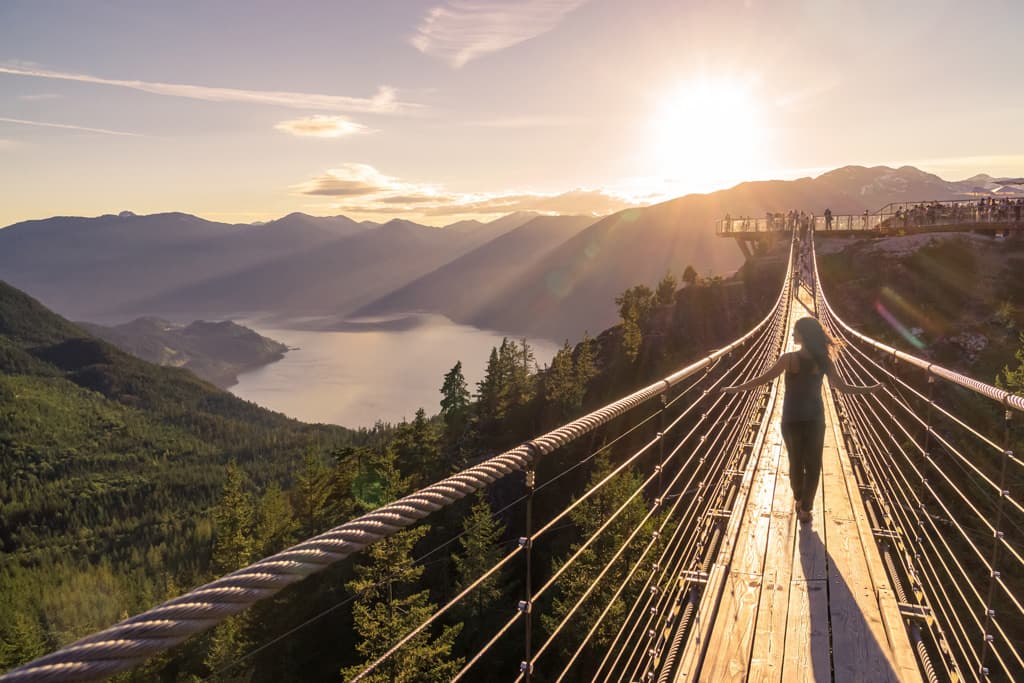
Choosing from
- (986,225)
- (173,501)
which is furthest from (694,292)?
(173,501)

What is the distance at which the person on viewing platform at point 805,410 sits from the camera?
436cm

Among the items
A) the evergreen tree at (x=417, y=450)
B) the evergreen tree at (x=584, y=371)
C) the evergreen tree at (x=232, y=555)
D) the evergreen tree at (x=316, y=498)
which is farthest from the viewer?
the evergreen tree at (x=584, y=371)

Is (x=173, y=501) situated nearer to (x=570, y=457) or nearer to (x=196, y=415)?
(x=196, y=415)

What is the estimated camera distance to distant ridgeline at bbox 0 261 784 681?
1030 inches

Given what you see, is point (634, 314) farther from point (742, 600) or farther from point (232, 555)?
point (742, 600)

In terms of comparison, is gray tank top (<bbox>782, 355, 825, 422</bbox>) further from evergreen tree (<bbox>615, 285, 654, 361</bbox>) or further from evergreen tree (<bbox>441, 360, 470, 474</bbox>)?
evergreen tree (<bbox>441, 360, 470, 474</bbox>)

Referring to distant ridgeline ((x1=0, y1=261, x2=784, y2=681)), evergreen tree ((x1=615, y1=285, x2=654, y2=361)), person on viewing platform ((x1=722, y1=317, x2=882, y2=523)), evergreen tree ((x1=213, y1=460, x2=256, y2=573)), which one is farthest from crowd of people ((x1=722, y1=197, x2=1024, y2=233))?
evergreen tree ((x1=213, y1=460, x2=256, y2=573))

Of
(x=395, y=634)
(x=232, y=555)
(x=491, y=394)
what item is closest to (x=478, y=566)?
(x=395, y=634)

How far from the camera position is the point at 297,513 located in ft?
116

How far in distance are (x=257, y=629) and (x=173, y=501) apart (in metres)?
84.8

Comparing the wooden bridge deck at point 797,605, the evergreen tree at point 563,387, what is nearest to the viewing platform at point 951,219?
the evergreen tree at point 563,387

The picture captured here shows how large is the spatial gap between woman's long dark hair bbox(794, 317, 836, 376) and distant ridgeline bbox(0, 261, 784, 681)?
3.44 m

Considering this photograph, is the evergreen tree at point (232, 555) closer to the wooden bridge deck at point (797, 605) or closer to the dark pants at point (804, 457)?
the wooden bridge deck at point (797, 605)

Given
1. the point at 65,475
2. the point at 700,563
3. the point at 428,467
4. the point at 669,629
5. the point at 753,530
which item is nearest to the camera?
the point at 669,629
